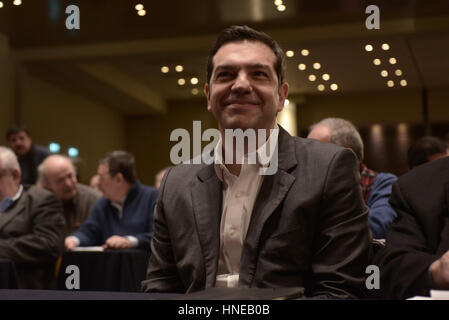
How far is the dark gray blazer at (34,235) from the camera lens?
3.40 meters

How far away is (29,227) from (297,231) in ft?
8.25

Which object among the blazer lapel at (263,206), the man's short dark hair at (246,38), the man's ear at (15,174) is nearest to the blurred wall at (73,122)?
the man's ear at (15,174)

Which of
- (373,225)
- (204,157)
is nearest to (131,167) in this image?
(373,225)

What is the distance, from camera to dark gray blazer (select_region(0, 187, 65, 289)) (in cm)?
340

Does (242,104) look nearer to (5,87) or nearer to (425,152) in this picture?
(425,152)

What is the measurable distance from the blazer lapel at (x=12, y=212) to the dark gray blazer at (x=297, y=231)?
2162 mm

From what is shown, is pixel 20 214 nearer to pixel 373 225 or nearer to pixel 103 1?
pixel 373 225

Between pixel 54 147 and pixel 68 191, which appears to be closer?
pixel 68 191

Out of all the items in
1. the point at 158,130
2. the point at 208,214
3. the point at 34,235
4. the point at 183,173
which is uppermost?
the point at 158,130

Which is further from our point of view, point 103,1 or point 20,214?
point 103,1

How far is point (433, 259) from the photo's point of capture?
1.45m

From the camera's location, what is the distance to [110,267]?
3.50 metres

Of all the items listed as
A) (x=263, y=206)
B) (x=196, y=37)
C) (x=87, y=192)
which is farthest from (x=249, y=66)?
(x=196, y=37)
